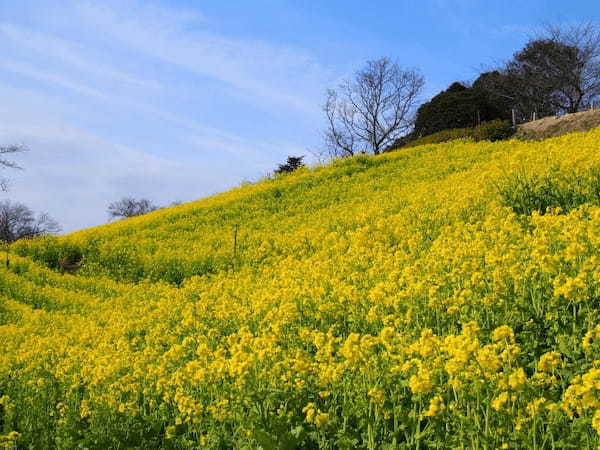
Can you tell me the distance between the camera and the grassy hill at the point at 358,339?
371 centimetres

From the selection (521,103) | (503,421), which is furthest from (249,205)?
(521,103)

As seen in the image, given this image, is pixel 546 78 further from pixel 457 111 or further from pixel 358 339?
pixel 358 339

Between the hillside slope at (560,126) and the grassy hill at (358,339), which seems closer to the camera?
the grassy hill at (358,339)

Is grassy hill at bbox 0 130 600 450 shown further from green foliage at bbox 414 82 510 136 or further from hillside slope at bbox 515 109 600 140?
green foliage at bbox 414 82 510 136

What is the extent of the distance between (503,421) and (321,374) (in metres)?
1.46

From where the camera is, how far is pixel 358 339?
16.3 ft

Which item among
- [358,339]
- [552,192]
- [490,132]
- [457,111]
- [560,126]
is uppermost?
[457,111]

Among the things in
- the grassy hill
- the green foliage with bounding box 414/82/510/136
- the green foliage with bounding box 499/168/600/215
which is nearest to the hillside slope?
the grassy hill

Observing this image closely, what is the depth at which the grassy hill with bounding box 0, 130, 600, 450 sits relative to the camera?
146 inches

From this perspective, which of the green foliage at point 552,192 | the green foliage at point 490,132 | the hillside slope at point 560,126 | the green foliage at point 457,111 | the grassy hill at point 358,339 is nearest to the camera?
the grassy hill at point 358,339

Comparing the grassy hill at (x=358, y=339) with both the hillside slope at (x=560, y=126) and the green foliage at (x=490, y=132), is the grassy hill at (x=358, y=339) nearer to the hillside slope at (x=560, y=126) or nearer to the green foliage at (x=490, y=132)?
the hillside slope at (x=560, y=126)

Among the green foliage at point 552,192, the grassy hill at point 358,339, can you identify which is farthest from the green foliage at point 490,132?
the green foliage at point 552,192

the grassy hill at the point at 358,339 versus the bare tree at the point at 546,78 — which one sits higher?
the bare tree at the point at 546,78

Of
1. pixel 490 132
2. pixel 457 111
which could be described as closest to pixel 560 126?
pixel 490 132
